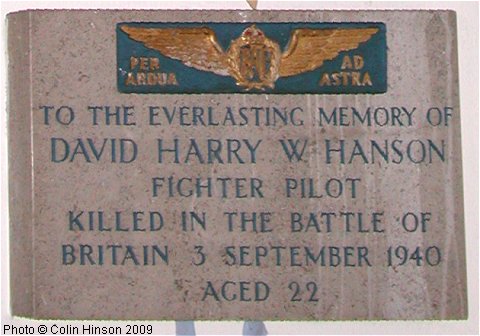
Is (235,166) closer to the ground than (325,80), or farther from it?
closer to the ground

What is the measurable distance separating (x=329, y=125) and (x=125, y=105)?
700 mm

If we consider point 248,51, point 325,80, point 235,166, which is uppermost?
point 248,51

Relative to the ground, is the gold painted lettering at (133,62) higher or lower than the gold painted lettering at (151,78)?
higher

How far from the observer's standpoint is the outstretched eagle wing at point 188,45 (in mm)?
3990

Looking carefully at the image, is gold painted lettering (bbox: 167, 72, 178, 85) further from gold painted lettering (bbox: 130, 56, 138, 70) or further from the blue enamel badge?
gold painted lettering (bbox: 130, 56, 138, 70)

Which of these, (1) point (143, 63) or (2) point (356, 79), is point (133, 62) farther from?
(2) point (356, 79)

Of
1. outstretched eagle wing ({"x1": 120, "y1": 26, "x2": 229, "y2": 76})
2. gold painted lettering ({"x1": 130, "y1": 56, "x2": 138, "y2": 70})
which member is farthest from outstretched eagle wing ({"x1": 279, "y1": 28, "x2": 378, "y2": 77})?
gold painted lettering ({"x1": 130, "y1": 56, "x2": 138, "y2": 70})

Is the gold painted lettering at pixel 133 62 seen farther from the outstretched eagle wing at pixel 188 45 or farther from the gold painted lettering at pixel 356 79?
the gold painted lettering at pixel 356 79

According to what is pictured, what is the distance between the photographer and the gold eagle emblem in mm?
3988

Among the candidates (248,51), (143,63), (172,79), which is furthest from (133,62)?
(248,51)

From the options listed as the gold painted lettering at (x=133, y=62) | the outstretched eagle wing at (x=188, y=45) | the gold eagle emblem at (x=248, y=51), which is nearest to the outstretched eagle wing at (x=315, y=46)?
the gold eagle emblem at (x=248, y=51)

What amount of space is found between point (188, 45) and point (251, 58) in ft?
0.73

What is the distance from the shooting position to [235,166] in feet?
13.0

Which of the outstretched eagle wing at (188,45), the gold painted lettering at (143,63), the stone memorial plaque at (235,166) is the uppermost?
the outstretched eagle wing at (188,45)
